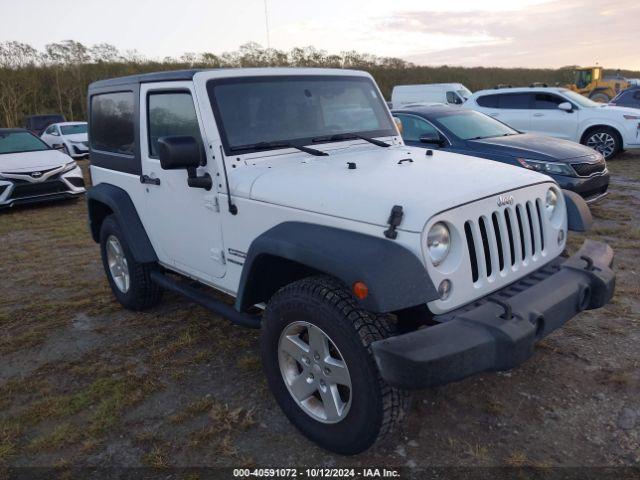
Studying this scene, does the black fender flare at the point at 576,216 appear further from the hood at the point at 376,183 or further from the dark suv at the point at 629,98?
the dark suv at the point at 629,98

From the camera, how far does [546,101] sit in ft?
41.2

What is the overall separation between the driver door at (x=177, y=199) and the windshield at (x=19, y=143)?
25.6 feet

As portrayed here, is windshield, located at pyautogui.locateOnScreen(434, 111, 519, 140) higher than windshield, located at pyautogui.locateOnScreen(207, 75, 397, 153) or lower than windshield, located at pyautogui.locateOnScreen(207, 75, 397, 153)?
lower

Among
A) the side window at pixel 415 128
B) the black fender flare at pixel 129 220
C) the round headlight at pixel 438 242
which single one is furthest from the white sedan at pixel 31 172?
the round headlight at pixel 438 242

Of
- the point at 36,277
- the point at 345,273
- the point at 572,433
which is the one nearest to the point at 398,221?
the point at 345,273

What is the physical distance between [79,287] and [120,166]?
183 centimetres

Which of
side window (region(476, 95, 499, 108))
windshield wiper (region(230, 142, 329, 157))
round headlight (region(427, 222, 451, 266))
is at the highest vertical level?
side window (region(476, 95, 499, 108))

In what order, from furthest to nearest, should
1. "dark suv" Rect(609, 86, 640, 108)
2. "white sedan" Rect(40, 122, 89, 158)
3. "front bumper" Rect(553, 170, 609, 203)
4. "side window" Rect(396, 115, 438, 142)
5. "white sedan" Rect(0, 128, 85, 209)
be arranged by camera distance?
"white sedan" Rect(40, 122, 89, 158) < "dark suv" Rect(609, 86, 640, 108) < "white sedan" Rect(0, 128, 85, 209) < "side window" Rect(396, 115, 438, 142) < "front bumper" Rect(553, 170, 609, 203)

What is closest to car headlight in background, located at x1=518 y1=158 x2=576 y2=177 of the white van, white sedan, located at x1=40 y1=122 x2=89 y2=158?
white sedan, located at x1=40 y1=122 x2=89 y2=158

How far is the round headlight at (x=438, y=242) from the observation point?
8.30 ft

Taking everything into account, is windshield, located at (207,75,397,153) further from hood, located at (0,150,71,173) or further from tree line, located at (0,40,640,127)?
tree line, located at (0,40,640,127)

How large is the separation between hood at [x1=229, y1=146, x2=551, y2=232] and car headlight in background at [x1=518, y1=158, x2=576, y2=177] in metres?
4.00

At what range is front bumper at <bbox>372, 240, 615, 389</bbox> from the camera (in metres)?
2.21

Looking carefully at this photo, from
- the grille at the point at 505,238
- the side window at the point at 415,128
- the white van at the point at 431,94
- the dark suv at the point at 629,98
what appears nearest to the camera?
the grille at the point at 505,238
